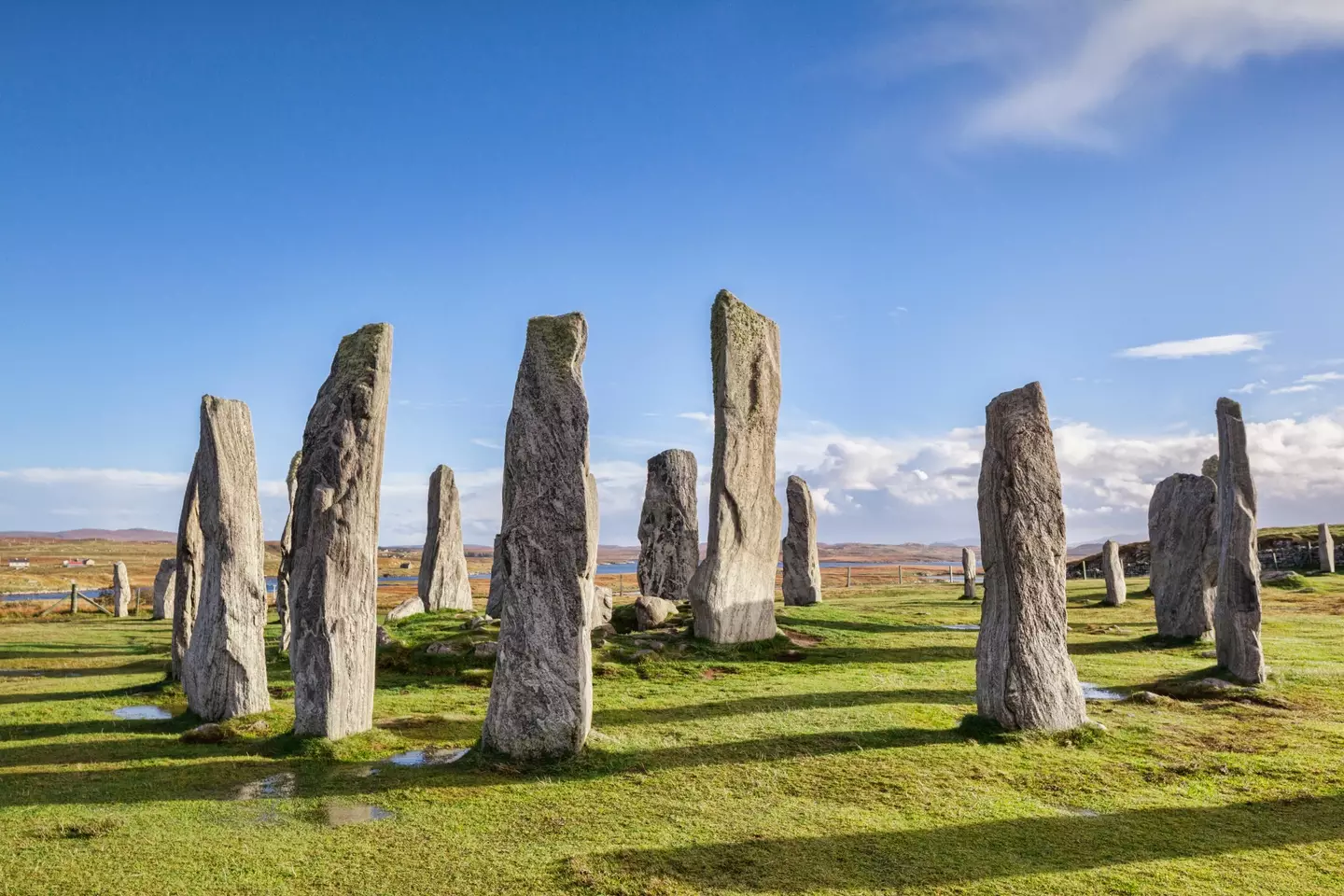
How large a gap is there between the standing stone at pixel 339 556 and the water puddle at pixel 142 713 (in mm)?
3275

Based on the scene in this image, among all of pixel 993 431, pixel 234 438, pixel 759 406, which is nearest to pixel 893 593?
pixel 759 406

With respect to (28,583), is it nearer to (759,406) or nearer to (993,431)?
(759,406)

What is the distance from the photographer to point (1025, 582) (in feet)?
34.6

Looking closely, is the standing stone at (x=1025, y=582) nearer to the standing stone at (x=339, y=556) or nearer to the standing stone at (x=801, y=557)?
the standing stone at (x=339, y=556)

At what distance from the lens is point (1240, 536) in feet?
46.0

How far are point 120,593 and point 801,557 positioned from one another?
22138 mm

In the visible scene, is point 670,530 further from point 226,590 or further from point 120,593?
point 120,593

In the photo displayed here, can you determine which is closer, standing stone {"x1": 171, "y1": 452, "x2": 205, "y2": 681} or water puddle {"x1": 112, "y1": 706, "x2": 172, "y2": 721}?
water puddle {"x1": 112, "y1": 706, "x2": 172, "y2": 721}

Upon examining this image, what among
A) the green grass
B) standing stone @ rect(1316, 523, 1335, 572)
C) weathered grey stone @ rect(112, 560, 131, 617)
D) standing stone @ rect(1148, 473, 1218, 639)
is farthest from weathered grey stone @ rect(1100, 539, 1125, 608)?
weathered grey stone @ rect(112, 560, 131, 617)

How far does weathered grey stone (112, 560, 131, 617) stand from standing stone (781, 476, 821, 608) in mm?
21601

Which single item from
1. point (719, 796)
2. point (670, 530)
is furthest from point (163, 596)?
point (719, 796)

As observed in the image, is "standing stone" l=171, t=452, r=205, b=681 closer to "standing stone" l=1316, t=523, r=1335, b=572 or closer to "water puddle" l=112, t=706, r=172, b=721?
"water puddle" l=112, t=706, r=172, b=721

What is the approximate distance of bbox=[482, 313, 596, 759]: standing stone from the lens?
966cm

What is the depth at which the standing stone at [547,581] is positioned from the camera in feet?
31.7
